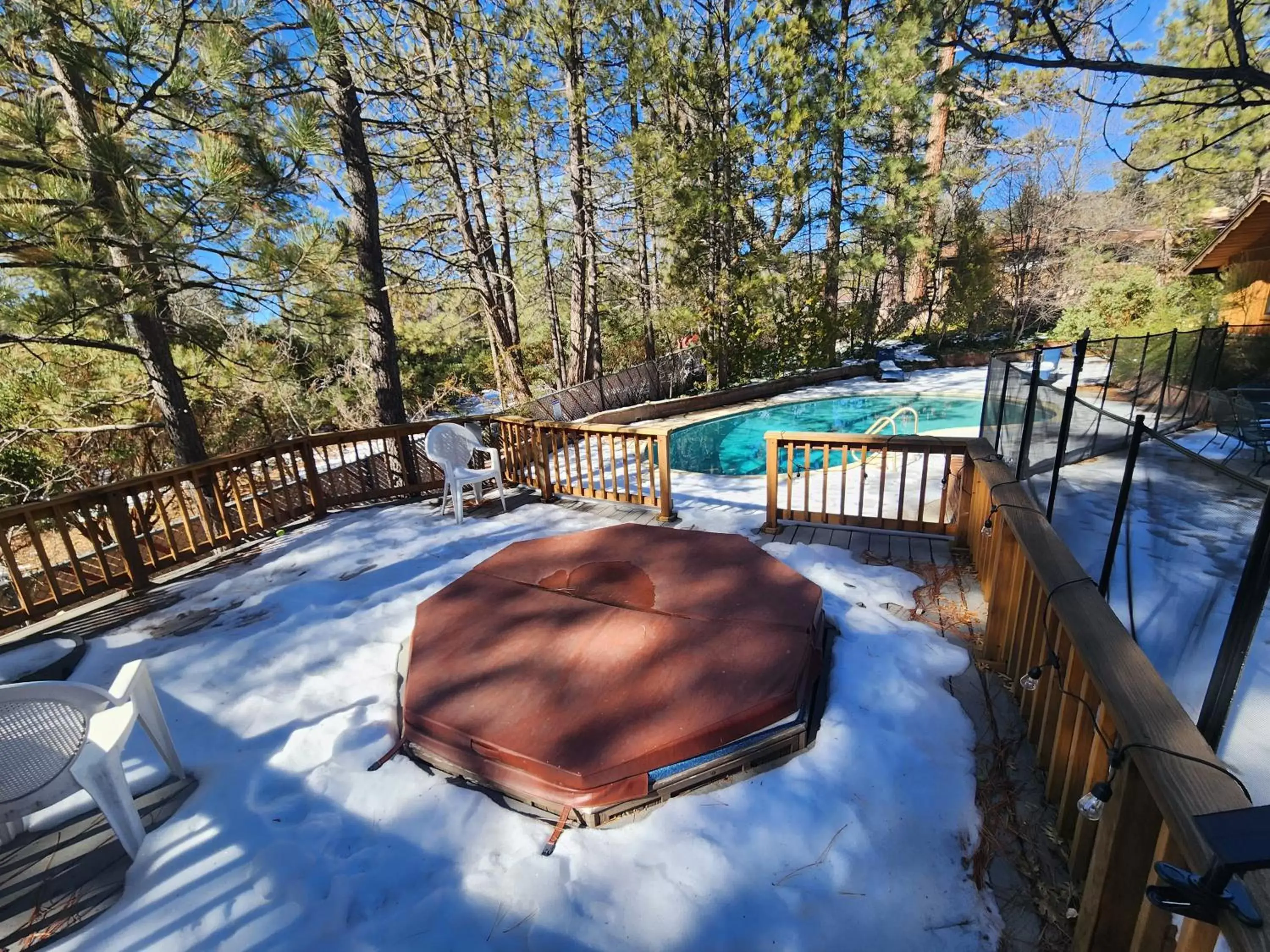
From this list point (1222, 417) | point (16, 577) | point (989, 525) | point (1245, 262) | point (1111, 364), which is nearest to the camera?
point (989, 525)

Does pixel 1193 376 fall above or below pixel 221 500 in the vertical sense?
above

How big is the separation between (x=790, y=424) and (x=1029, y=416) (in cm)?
970

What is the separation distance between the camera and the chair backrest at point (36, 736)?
165 cm

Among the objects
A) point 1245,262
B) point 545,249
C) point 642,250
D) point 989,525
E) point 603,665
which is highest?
point 642,250

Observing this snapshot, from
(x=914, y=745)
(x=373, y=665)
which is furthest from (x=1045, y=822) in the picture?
(x=373, y=665)

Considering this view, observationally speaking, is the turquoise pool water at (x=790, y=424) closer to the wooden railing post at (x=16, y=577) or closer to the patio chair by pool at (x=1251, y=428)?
the patio chair by pool at (x=1251, y=428)

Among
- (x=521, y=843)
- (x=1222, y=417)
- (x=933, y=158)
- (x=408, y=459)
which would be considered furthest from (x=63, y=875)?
(x=933, y=158)

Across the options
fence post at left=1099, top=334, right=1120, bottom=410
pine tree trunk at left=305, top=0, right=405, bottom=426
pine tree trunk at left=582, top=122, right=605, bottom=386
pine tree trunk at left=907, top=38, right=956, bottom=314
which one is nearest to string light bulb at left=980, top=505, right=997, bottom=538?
pine tree trunk at left=305, top=0, right=405, bottom=426

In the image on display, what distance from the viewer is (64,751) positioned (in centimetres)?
172

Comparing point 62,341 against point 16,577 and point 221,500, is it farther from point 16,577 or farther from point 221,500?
point 16,577

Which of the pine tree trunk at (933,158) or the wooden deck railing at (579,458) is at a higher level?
the pine tree trunk at (933,158)

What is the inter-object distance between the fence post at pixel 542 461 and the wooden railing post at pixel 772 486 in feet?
6.89

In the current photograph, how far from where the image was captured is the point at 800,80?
12.5m

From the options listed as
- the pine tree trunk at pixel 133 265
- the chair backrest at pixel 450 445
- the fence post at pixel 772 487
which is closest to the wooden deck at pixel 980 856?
the fence post at pixel 772 487
